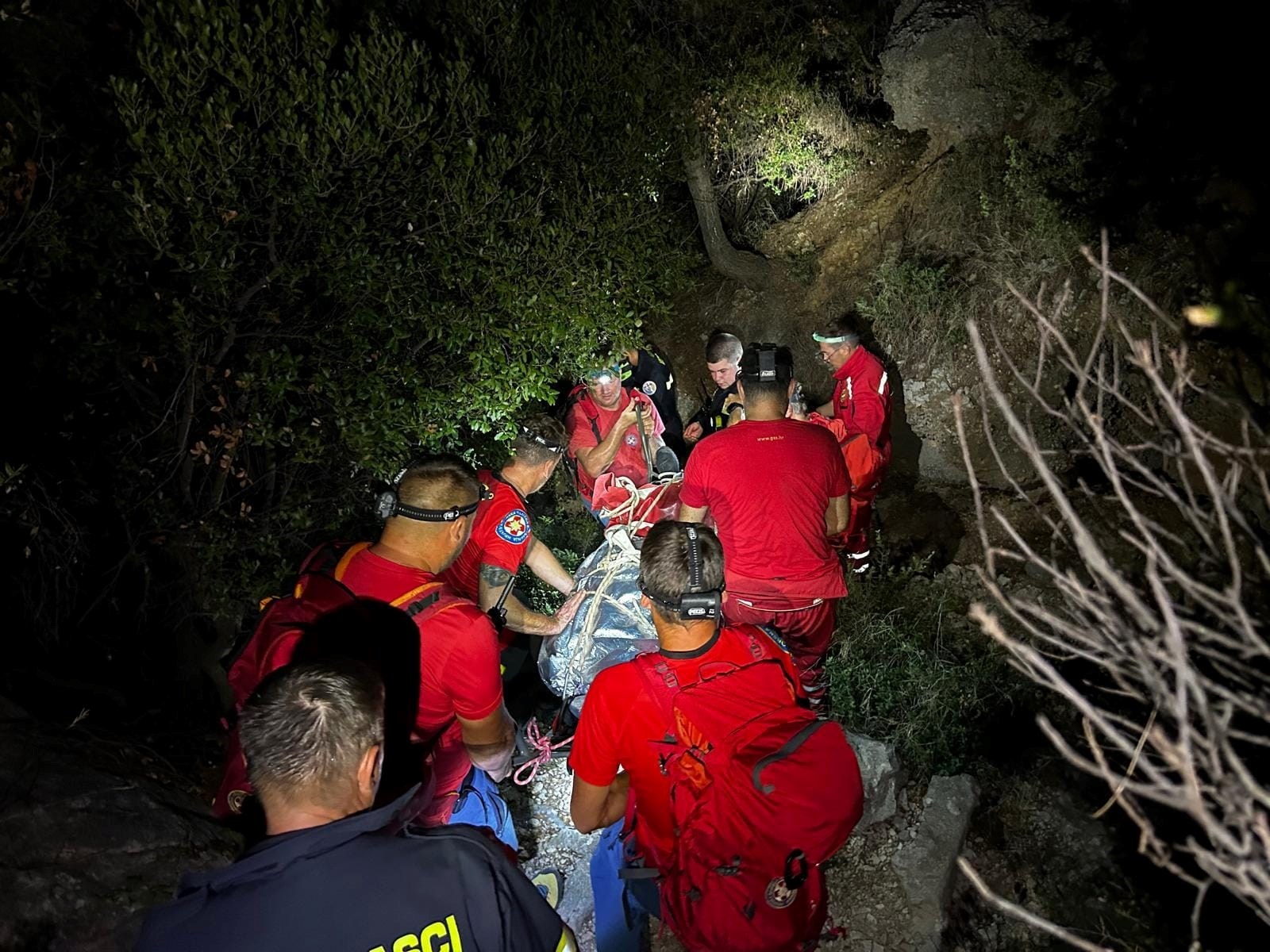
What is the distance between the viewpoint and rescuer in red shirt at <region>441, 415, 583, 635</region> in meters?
4.10

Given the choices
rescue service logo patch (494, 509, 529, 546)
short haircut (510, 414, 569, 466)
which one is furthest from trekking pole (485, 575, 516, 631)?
short haircut (510, 414, 569, 466)

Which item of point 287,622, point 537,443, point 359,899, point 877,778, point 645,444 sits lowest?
point 877,778

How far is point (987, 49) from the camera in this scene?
8.59 meters

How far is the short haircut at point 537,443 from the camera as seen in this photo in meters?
4.36

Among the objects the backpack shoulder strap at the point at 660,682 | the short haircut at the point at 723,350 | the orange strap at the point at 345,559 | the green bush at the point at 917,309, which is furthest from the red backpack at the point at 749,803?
the green bush at the point at 917,309

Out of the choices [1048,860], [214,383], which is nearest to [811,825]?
[1048,860]

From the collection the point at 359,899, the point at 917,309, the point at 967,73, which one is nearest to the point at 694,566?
the point at 359,899

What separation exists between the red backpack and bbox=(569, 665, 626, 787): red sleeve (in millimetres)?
148

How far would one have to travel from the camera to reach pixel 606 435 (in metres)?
6.21

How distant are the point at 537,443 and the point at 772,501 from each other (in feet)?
4.53

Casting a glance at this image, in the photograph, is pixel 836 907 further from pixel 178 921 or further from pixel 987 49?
pixel 987 49

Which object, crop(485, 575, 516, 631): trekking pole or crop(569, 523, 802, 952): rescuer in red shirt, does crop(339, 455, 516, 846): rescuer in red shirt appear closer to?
crop(569, 523, 802, 952): rescuer in red shirt

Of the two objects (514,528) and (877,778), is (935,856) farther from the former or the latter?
(514,528)

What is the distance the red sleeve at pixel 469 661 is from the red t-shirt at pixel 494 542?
121 centimetres
